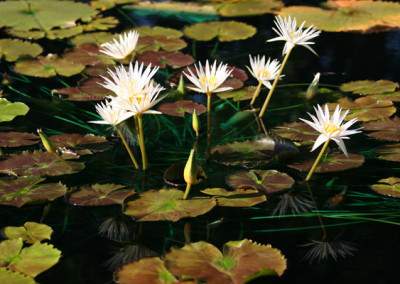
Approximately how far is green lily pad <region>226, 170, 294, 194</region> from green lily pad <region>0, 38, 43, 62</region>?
2.06 m

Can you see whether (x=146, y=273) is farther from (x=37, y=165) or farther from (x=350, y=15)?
(x=350, y=15)

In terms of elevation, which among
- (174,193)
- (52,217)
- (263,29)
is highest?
(263,29)

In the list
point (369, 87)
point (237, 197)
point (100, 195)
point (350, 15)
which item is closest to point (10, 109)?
point (100, 195)

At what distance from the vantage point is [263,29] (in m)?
4.29

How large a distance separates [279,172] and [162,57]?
5.31ft

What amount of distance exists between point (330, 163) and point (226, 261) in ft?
2.78

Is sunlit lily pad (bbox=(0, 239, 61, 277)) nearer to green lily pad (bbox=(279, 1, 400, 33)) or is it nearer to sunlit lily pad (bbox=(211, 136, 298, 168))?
sunlit lily pad (bbox=(211, 136, 298, 168))

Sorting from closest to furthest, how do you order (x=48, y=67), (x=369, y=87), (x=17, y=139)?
(x=17, y=139)
(x=369, y=87)
(x=48, y=67)

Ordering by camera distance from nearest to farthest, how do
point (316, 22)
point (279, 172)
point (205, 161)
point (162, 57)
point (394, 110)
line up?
1. point (279, 172)
2. point (205, 161)
3. point (394, 110)
4. point (162, 57)
5. point (316, 22)

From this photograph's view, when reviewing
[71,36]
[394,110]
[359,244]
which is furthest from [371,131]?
[71,36]

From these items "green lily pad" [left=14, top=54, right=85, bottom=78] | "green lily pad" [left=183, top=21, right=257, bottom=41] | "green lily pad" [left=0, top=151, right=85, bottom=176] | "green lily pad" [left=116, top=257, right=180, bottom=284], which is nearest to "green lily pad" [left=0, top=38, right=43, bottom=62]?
"green lily pad" [left=14, top=54, right=85, bottom=78]

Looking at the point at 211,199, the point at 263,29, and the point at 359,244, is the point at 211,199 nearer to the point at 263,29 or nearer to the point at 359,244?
the point at 359,244

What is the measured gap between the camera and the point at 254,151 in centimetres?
228

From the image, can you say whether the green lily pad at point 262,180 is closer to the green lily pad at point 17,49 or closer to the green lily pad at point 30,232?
the green lily pad at point 30,232
